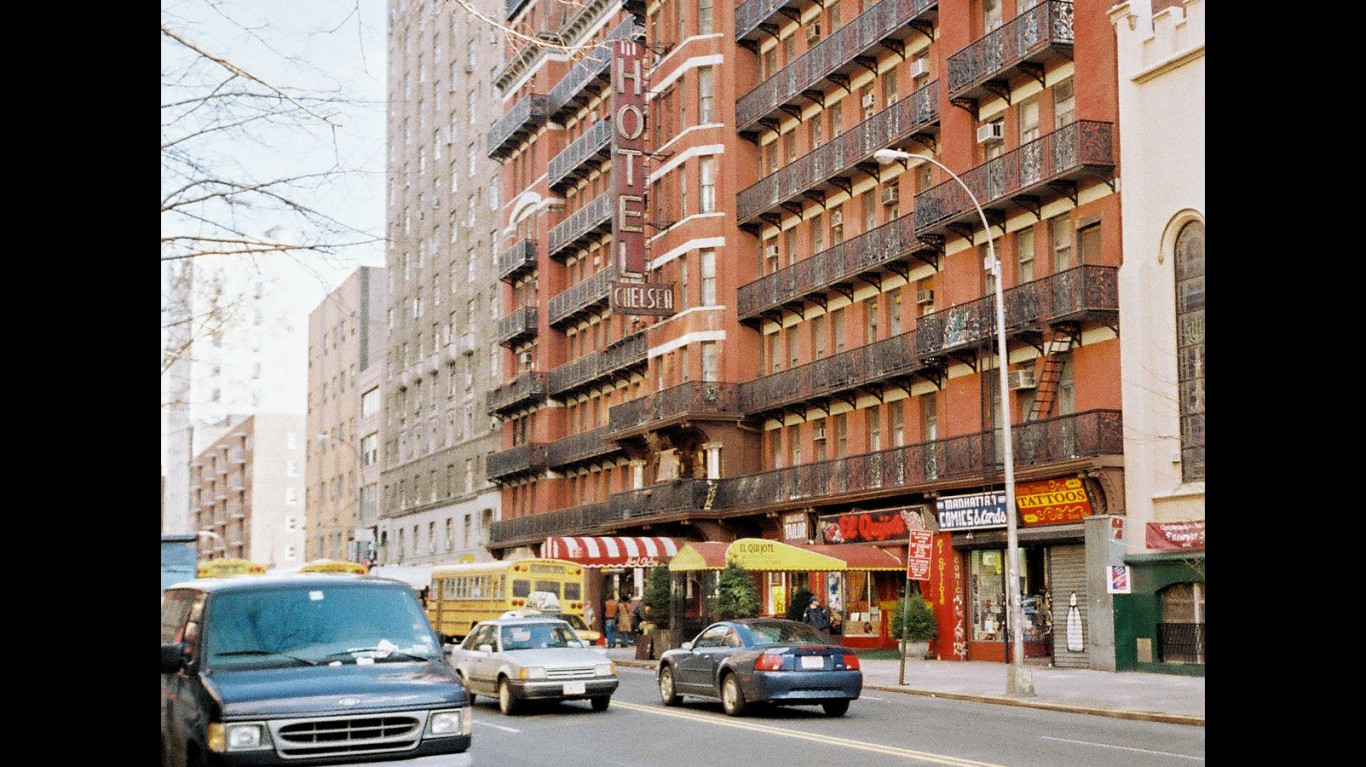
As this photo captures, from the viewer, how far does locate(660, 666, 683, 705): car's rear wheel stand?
24.1 meters

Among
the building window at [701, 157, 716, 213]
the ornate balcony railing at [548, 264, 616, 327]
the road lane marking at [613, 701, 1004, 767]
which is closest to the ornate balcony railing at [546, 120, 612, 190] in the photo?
the ornate balcony railing at [548, 264, 616, 327]

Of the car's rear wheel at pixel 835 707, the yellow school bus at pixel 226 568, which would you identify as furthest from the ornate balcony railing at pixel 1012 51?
the yellow school bus at pixel 226 568

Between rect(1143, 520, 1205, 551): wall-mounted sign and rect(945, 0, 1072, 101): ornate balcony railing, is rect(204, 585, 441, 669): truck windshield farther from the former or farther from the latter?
rect(945, 0, 1072, 101): ornate balcony railing

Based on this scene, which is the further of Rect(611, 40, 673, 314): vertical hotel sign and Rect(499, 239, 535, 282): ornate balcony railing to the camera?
Rect(499, 239, 535, 282): ornate balcony railing

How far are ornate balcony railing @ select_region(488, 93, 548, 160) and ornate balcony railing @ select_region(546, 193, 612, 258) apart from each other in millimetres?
5669

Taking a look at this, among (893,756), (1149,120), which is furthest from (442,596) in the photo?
(893,756)

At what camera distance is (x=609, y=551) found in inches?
1971

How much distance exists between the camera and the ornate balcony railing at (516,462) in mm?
68938

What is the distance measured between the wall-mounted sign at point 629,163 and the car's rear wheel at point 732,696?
3400 cm

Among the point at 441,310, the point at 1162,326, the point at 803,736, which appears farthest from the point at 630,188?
the point at 803,736

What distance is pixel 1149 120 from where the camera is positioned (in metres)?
33.4

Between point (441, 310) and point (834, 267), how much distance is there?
43391 mm
